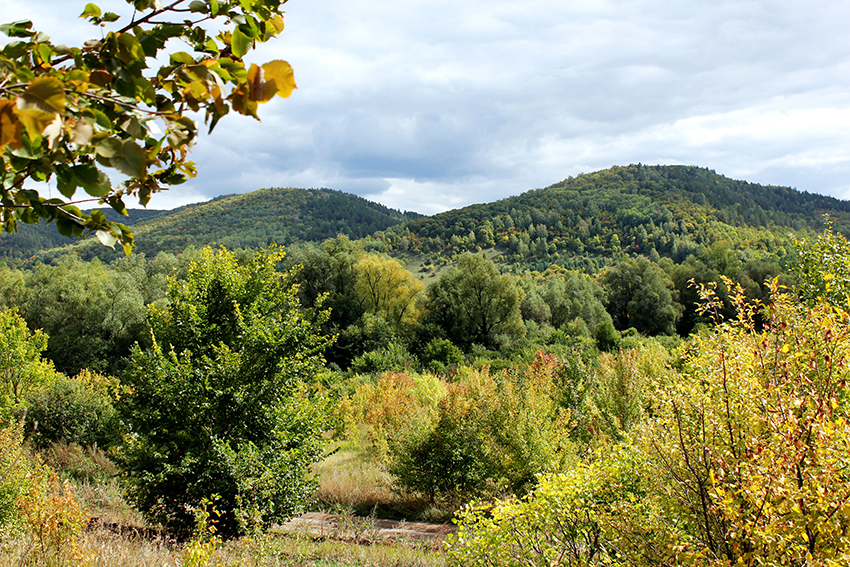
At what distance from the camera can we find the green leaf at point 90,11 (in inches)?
53.5

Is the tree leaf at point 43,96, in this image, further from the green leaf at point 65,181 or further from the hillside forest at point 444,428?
the hillside forest at point 444,428

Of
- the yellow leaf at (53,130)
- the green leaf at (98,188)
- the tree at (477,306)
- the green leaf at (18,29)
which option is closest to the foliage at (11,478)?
the green leaf at (18,29)

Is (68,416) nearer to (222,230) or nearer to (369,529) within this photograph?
(369,529)

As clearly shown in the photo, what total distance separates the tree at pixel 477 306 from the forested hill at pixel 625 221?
61.1 meters

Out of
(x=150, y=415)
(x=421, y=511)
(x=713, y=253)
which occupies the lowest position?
(x=421, y=511)

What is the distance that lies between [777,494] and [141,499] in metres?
9.44

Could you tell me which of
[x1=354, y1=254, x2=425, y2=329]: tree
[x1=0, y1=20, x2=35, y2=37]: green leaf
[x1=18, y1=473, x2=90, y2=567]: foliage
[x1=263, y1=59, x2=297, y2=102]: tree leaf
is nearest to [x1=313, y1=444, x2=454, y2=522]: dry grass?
[x1=18, y1=473, x2=90, y2=567]: foliage

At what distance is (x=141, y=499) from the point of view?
25.8 feet

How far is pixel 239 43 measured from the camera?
3.96ft

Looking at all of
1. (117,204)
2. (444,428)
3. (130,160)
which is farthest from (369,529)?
(130,160)

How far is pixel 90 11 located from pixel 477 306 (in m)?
37.0

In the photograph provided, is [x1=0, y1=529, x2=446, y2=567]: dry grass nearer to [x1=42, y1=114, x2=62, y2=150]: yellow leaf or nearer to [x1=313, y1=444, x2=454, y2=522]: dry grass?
[x1=313, y1=444, x2=454, y2=522]: dry grass

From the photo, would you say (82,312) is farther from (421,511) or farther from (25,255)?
(25,255)

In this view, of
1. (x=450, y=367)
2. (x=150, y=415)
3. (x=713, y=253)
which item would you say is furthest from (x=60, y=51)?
(x=713, y=253)
